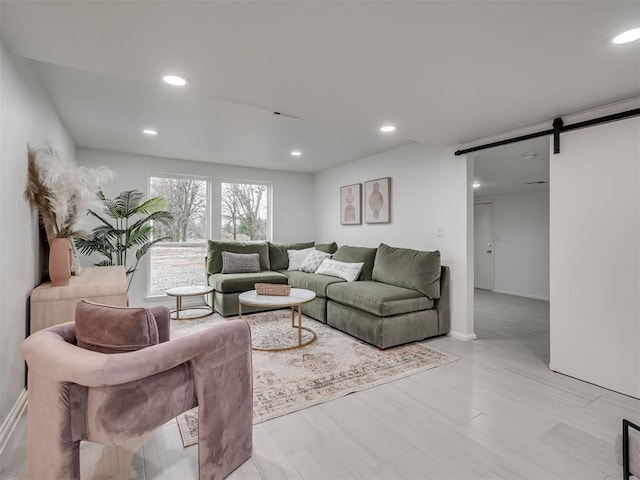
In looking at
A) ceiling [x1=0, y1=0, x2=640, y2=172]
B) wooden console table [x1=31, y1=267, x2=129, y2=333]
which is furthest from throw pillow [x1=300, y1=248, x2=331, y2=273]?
wooden console table [x1=31, y1=267, x2=129, y2=333]

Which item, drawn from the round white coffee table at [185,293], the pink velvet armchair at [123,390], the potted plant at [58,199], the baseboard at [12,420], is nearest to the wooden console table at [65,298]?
the potted plant at [58,199]

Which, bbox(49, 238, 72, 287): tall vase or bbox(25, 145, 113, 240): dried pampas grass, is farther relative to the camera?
bbox(49, 238, 72, 287): tall vase

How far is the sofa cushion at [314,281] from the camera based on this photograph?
4.09m

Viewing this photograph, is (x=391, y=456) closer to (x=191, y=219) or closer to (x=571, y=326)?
(x=571, y=326)

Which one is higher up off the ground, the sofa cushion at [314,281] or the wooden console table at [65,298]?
the wooden console table at [65,298]

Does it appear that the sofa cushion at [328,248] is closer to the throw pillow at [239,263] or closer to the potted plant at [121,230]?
the throw pillow at [239,263]

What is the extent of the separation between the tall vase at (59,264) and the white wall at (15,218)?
11cm

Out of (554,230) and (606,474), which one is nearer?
(606,474)

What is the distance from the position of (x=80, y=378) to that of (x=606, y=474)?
234 cm

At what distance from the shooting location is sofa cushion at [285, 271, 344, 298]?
4.09 m

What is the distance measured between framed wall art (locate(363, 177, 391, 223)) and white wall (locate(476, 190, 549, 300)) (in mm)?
3378

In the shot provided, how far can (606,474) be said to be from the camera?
1.58m

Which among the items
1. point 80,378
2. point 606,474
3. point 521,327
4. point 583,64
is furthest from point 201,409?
point 521,327

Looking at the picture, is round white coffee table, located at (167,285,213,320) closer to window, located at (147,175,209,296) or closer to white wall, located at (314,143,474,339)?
window, located at (147,175,209,296)
